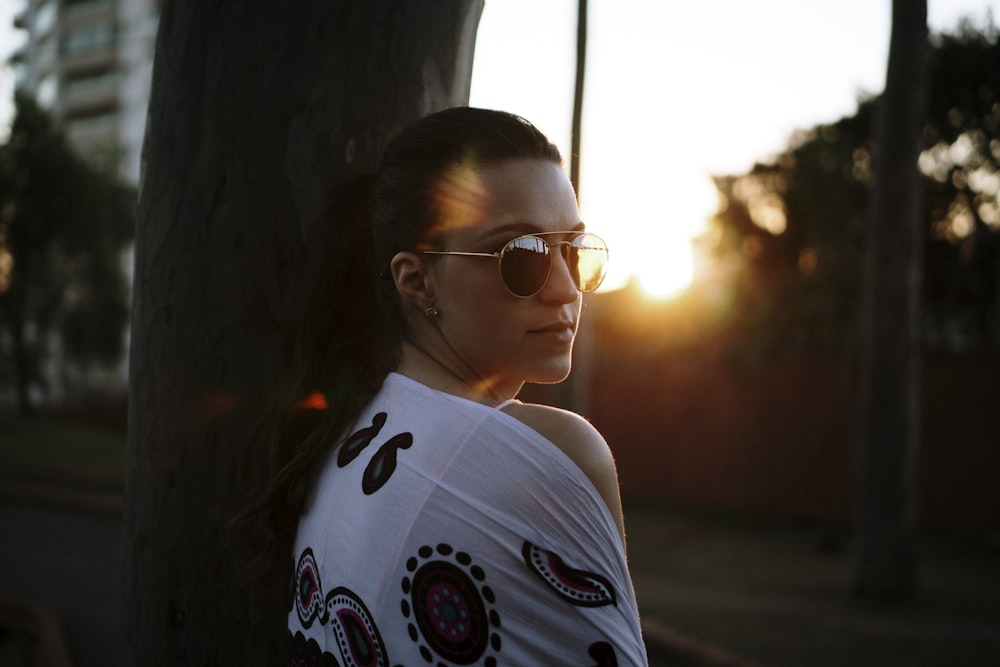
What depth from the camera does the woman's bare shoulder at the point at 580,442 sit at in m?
1.19

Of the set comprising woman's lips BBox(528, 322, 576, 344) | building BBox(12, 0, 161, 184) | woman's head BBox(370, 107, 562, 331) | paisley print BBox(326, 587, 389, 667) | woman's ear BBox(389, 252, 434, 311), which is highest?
building BBox(12, 0, 161, 184)

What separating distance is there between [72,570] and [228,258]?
8291 mm

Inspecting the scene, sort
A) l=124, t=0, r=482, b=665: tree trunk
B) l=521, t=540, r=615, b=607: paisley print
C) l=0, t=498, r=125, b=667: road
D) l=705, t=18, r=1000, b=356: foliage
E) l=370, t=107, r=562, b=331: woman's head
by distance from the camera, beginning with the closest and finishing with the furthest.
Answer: l=521, t=540, r=615, b=607: paisley print < l=370, t=107, r=562, b=331: woman's head < l=124, t=0, r=482, b=665: tree trunk < l=0, t=498, r=125, b=667: road < l=705, t=18, r=1000, b=356: foliage

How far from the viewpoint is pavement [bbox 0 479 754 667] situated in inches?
236

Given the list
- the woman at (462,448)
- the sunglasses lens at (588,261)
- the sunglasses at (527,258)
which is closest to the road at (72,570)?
the woman at (462,448)

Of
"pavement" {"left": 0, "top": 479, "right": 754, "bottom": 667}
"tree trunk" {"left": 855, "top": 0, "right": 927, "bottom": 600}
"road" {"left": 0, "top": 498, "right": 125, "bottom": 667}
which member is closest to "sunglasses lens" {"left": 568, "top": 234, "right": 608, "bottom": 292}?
"road" {"left": 0, "top": 498, "right": 125, "bottom": 667}

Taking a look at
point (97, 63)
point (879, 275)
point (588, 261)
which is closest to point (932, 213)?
point (879, 275)

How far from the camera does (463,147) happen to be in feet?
4.47

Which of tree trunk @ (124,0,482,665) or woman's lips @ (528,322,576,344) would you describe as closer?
woman's lips @ (528,322,576,344)

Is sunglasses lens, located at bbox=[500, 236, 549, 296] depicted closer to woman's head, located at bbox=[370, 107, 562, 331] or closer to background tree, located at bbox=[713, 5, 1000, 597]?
woman's head, located at bbox=[370, 107, 562, 331]

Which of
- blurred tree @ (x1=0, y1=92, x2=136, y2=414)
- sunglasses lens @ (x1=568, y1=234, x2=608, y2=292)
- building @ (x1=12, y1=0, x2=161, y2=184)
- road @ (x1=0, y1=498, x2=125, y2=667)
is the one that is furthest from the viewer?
building @ (x1=12, y1=0, x2=161, y2=184)

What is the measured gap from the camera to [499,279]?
1.41m

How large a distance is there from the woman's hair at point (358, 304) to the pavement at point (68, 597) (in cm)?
427

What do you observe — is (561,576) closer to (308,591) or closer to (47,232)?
(308,591)
